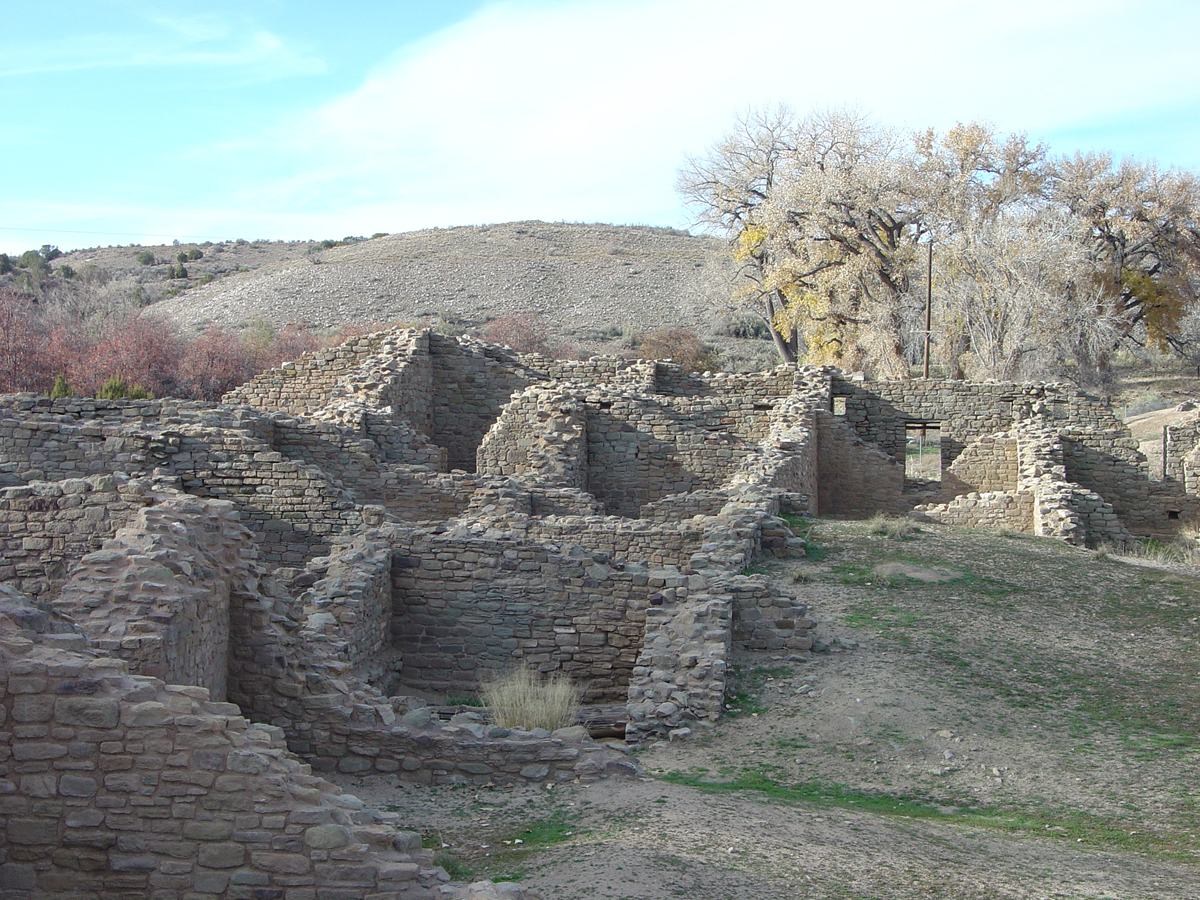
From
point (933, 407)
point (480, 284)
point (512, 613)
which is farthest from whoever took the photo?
point (480, 284)

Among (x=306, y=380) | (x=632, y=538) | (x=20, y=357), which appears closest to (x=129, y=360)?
(x=20, y=357)

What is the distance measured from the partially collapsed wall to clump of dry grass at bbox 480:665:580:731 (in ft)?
0.82

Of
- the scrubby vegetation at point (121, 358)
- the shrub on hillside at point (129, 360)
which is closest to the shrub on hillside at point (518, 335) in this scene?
the scrubby vegetation at point (121, 358)

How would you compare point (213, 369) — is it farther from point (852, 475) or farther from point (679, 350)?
point (852, 475)

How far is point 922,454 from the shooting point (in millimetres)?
30219

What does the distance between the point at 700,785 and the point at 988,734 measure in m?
2.44

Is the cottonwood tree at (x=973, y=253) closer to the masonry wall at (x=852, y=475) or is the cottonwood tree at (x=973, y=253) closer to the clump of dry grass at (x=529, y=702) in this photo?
the masonry wall at (x=852, y=475)

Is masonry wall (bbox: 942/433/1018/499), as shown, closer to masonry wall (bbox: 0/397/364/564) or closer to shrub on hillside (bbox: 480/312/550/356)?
masonry wall (bbox: 0/397/364/564)

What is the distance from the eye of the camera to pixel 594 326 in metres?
57.8

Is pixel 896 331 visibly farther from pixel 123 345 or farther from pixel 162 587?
pixel 162 587

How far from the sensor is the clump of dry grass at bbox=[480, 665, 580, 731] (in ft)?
28.3

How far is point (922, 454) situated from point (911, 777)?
23425mm

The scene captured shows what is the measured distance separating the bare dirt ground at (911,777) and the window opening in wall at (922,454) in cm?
1154

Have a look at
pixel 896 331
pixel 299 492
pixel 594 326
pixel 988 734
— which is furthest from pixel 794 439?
pixel 594 326
